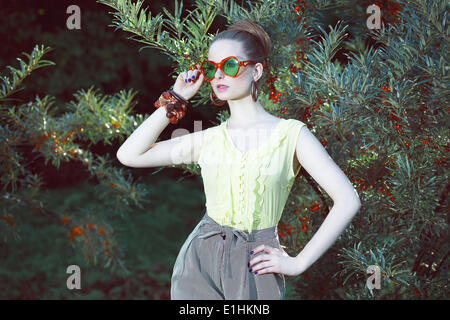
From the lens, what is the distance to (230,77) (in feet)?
4.75

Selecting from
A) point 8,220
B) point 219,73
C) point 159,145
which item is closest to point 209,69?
point 219,73

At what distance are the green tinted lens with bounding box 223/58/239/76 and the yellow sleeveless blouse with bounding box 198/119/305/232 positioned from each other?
0.19m

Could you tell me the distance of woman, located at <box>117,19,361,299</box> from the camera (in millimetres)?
1349

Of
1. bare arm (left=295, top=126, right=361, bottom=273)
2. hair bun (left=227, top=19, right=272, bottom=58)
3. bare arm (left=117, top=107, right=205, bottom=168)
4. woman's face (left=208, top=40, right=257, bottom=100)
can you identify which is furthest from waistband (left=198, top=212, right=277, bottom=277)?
hair bun (left=227, top=19, right=272, bottom=58)

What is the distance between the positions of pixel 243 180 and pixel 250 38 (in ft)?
1.33

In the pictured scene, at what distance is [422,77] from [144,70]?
12.2 feet

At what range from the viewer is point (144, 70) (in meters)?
5.09

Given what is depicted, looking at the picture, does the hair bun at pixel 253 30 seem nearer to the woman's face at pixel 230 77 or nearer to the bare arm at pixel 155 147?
the woman's face at pixel 230 77

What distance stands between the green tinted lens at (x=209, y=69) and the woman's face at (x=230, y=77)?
12 millimetres

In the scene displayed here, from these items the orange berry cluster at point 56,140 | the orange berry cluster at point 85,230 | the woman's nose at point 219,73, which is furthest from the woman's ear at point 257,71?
the orange berry cluster at point 85,230

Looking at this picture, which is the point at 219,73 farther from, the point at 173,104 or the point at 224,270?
the point at 224,270

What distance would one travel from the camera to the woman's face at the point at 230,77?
1.45 m

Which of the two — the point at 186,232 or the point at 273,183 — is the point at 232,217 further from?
the point at 186,232
